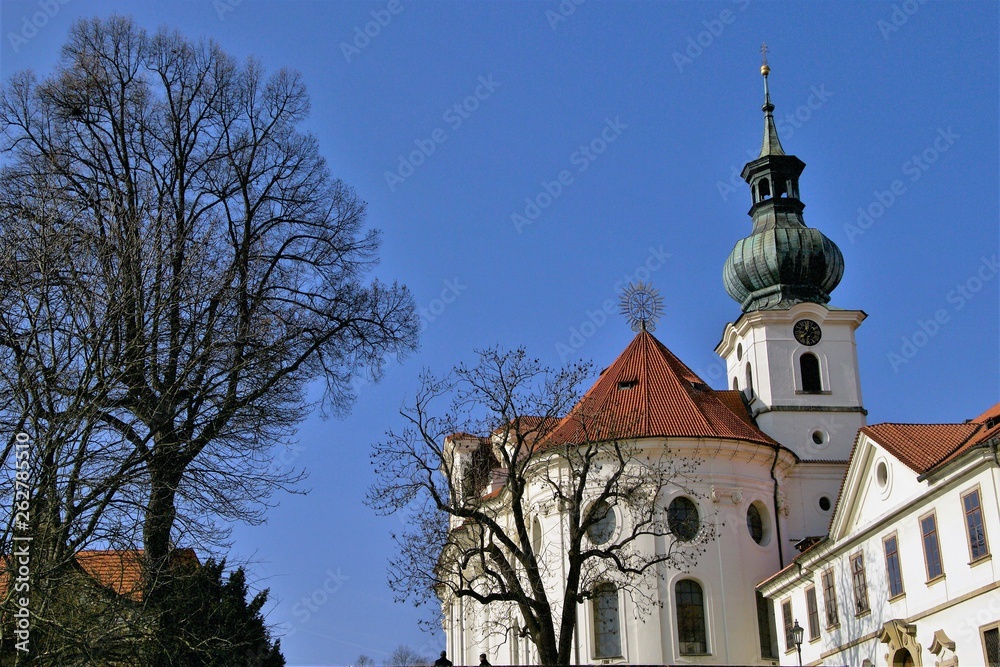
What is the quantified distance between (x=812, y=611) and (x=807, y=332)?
44.4ft

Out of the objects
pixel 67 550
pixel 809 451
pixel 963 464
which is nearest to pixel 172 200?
pixel 67 550

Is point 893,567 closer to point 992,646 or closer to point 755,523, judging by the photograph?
point 992,646

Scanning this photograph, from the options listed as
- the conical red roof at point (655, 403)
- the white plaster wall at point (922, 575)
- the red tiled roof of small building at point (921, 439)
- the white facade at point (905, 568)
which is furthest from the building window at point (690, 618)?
the red tiled roof of small building at point (921, 439)

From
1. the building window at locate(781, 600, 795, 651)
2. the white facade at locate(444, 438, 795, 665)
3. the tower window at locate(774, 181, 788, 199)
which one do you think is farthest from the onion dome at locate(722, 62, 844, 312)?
the building window at locate(781, 600, 795, 651)

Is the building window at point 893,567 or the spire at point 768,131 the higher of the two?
the spire at point 768,131

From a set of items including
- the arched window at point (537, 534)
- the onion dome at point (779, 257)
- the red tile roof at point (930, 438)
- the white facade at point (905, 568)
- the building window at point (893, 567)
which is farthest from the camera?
the onion dome at point (779, 257)

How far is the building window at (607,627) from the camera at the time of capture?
35.2 m

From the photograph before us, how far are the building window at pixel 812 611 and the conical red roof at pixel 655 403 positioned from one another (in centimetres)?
654

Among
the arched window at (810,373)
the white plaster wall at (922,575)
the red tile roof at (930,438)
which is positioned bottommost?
the white plaster wall at (922,575)

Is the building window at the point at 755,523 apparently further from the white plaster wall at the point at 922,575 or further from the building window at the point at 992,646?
the building window at the point at 992,646

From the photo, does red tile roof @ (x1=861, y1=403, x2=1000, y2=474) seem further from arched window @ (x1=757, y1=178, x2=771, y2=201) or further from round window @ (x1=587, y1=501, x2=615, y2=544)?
arched window @ (x1=757, y1=178, x2=771, y2=201)

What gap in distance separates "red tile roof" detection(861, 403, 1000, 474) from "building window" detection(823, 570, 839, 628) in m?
4.76

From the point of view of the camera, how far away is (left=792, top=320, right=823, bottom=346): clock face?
42.7 m

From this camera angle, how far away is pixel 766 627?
36.2m
